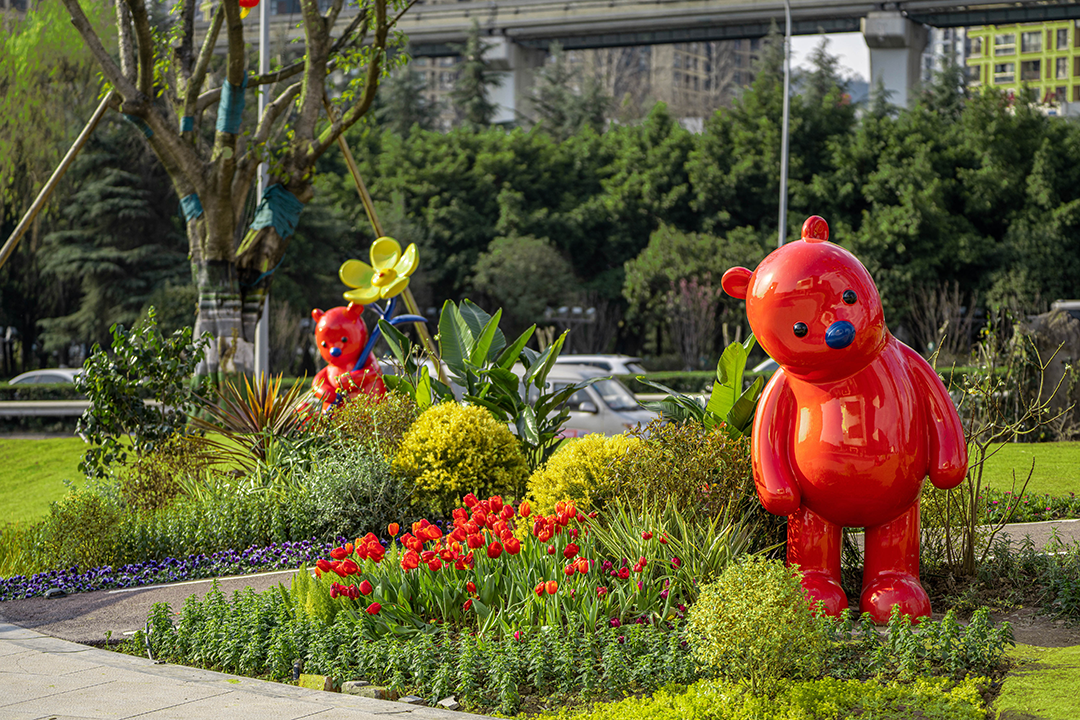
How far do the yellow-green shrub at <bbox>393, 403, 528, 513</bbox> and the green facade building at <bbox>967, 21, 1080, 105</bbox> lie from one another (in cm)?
9391

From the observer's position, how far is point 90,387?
373 inches

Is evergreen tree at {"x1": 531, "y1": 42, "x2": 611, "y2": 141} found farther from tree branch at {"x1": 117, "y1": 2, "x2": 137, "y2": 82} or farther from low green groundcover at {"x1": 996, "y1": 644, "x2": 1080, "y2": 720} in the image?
low green groundcover at {"x1": 996, "y1": 644, "x2": 1080, "y2": 720}

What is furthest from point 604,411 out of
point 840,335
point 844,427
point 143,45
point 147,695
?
point 147,695

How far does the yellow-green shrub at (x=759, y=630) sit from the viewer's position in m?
4.06

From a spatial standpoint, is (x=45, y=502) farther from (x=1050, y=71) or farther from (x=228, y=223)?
(x=1050, y=71)

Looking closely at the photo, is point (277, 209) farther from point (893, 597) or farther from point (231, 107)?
point (893, 597)

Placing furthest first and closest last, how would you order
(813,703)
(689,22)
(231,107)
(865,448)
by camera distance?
(689,22)
(231,107)
(865,448)
(813,703)

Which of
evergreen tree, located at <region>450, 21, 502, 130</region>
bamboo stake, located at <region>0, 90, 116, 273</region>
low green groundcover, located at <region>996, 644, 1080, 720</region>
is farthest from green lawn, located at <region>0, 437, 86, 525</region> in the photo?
evergreen tree, located at <region>450, 21, 502, 130</region>

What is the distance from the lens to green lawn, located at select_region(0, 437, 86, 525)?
11352 millimetres

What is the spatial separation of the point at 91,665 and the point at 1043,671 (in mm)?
4641

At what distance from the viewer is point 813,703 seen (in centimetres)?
399

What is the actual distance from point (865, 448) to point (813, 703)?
1518 millimetres

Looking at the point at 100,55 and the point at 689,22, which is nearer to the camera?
the point at 100,55

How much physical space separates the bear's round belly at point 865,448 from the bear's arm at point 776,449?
9cm
